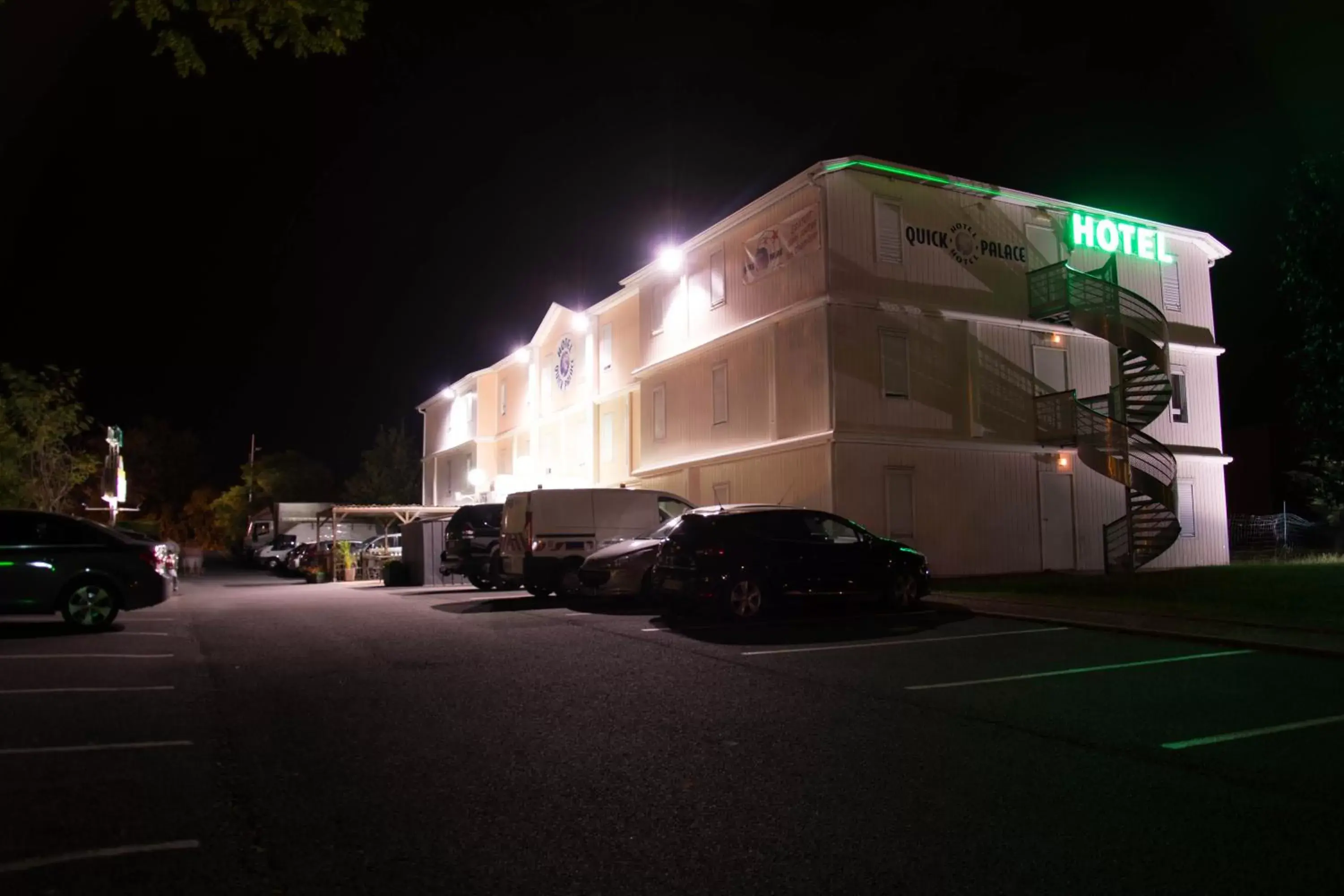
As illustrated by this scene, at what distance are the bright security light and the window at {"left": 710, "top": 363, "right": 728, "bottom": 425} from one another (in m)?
3.57

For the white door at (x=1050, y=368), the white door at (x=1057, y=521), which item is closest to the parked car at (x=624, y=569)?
the white door at (x=1057, y=521)

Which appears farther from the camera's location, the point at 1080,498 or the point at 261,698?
the point at 1080,498

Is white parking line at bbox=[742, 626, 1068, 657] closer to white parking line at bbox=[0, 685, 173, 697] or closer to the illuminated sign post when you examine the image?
white parking line at bbox=[0, 685, 173, 697]

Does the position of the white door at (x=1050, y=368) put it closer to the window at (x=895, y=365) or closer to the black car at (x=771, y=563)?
the window at (x=895, y=365)

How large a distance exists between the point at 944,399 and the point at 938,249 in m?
3.58

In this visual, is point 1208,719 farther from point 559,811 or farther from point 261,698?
point 261,698

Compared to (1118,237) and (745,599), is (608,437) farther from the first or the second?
(745,599)

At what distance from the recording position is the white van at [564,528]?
57.4 ft

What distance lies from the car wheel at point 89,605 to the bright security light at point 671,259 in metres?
17.4

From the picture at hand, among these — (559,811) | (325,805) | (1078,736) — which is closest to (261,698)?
(325,805)

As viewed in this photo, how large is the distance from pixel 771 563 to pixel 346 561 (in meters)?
20.3

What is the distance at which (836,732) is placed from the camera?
21.9 ft

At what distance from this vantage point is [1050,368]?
24078mm

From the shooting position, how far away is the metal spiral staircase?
2270 centimetres
